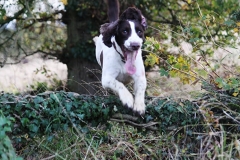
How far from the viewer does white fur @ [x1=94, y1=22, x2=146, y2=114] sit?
3.99 m

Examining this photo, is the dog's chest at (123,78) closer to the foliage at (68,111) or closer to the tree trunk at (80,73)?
the foliage at (68,111)

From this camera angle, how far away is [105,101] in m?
4.02

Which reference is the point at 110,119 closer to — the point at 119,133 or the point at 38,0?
the point at 119,133

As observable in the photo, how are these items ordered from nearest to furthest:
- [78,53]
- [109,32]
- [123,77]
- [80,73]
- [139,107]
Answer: [139,107]
[109,32]
[123,77]
[78,53]
[80,73]

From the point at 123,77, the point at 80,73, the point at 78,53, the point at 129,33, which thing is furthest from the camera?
the point at 80,73

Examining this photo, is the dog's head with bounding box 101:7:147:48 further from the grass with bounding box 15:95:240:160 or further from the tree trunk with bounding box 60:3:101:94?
the tree trunk with bounding box 60:3:101:94

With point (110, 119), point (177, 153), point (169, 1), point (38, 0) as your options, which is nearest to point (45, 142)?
point (110, 119)

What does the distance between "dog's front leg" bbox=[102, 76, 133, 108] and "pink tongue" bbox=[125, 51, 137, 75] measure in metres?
0.15

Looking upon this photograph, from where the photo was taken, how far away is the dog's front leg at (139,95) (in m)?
3.94

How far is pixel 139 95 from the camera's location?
4.09 metres

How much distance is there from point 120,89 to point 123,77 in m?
0.36

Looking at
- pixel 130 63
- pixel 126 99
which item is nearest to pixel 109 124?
pixel 126 99

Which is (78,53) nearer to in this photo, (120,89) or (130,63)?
(130,63)

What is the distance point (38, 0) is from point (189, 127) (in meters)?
4.02
